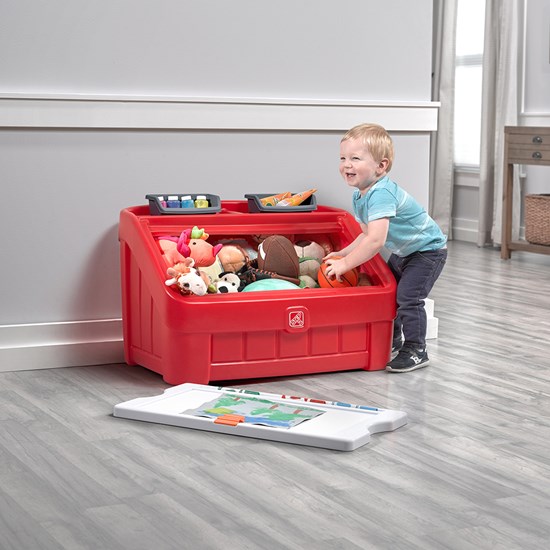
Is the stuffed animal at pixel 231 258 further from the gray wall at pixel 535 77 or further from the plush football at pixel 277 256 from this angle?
the gray wall at pixel 535 77

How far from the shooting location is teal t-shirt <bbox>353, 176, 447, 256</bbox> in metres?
2.47

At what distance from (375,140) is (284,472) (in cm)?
109

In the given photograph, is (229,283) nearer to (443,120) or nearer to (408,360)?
(408,360)

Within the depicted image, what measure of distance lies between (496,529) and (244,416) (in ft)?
2.16

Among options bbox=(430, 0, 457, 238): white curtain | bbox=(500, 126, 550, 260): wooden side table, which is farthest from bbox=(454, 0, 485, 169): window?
bbox=(500, 126, 550, 260): wooden side table

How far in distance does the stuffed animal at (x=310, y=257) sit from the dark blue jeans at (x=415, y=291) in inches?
9.0

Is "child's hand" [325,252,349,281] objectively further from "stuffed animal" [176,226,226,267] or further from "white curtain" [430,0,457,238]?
"white curtain" [430,0,457,238]

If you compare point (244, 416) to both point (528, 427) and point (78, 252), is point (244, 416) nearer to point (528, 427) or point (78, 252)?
point (528, 427)

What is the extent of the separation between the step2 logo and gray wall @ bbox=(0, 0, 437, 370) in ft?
1.73

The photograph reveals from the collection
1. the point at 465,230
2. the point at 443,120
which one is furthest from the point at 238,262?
the point at 443,120

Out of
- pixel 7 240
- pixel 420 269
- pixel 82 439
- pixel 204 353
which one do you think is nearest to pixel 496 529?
pixel 82 439

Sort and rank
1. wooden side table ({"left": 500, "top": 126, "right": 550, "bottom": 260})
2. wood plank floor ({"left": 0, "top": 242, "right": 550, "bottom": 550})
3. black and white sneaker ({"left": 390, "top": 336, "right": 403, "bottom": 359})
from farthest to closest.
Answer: wooden side table ({"left": 500, "top": 126, "right": 550, "bottom": 260}), black and white sneaker ({"left": 390, "top": 336, "right": 403, "bottom": 359}), wood plank floor ({"left": 0, "top": 242, "right": 550, "bottom": 550})

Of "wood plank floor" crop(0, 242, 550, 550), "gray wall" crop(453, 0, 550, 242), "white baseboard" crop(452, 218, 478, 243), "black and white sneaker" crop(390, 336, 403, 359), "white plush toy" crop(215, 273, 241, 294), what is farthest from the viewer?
"white baseboard" crop(452, 218, 478, 243)

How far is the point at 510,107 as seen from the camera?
5.21 metres
